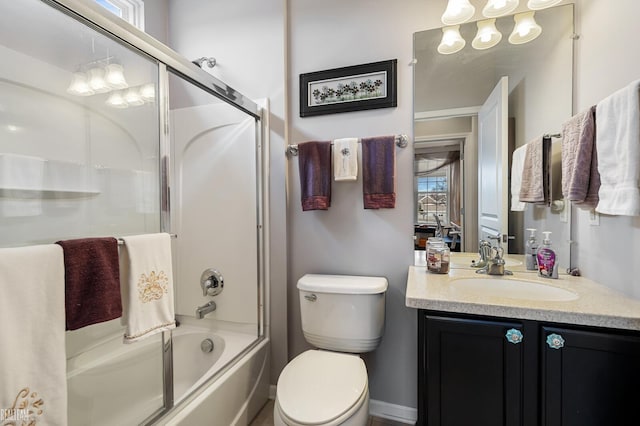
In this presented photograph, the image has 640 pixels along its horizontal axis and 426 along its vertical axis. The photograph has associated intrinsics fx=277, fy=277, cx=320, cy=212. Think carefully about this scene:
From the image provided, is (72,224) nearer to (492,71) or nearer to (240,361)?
(240,361)

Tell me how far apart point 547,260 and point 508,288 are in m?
0.24

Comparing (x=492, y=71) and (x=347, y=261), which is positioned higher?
(x=492, y=71)

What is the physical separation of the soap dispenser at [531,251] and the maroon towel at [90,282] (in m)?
1.86

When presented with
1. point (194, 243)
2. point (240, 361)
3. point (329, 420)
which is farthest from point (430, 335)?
point (194, 243)

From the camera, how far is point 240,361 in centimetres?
155

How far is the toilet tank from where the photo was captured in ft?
4.74

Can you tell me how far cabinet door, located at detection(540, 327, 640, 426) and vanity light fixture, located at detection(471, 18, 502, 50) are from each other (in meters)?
1.44

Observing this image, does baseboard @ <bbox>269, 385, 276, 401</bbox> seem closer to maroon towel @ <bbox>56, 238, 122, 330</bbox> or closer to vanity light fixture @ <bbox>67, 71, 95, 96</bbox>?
maroon towel @ <bbox>56, 238, 122, 330</bbox>

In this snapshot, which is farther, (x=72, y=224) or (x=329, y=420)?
(x=72, y=224)

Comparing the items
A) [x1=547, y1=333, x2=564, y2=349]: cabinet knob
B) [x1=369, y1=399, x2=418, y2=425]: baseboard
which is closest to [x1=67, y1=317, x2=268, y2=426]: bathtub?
[x1=369, y1=399, x2=418, y2=425]: baseboard

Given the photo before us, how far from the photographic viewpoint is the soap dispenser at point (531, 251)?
1456 millimetres

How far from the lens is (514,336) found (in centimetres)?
98

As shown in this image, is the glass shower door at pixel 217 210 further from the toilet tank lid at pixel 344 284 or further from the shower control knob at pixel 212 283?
the toilet tank lid at pixel 344 284

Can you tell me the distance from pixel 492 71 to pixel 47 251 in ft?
6.81
